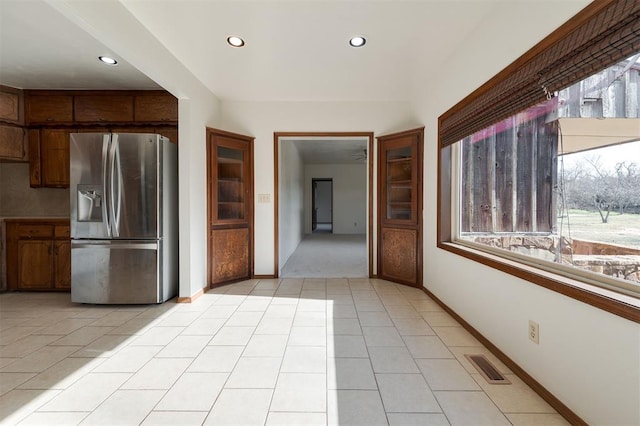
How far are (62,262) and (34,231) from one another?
0.50 metres

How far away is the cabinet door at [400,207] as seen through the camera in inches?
146

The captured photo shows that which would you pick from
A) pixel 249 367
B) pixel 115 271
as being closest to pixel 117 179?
pixel 115 271

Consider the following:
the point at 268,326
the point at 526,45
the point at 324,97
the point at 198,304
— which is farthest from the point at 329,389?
the point at 324,97

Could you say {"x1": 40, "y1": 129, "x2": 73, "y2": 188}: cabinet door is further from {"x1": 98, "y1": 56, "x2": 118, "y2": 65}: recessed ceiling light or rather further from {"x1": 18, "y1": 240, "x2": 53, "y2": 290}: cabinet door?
{"x1": 98, "y1": 56, "x2": 118, "y2": 65}: recessed ceiling light

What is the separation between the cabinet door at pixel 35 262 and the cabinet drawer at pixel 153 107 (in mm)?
1929

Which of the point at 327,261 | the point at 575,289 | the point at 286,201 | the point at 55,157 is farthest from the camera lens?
the point at 286,201

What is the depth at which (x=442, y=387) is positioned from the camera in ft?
5.68

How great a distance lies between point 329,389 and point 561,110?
218 centimetres

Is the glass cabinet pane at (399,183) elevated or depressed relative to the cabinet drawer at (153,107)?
depressed

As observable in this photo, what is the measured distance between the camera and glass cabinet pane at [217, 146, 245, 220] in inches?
152

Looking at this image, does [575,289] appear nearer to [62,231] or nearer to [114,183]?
[114,183]

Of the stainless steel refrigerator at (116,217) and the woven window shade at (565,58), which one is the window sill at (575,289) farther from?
the stainless steel refrigerator at (116,217)

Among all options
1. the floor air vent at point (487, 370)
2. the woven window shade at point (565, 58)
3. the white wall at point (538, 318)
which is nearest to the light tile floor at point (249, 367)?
the floor air vent at point (487, 370)

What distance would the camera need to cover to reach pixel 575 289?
1412 millimetres
